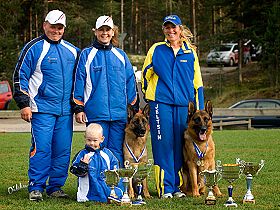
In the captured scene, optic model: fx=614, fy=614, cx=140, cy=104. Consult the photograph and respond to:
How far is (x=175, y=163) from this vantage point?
25.0 feet

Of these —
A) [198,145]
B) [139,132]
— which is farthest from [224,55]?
[139,132]

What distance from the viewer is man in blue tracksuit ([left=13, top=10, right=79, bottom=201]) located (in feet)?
23.6

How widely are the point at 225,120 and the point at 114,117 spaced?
606 inches

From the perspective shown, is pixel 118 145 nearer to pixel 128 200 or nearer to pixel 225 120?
pixel 128 200

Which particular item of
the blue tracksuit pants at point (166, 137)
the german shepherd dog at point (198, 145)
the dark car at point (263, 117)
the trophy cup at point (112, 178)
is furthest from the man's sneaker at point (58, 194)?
the dark car at point (263, 117)

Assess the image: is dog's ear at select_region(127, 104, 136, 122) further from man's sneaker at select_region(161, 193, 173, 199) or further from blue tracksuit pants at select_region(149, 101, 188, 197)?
man's sneaker at select_region(161, 193, 173, 199)

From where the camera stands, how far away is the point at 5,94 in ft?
93.8

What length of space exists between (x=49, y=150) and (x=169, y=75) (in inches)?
66.5

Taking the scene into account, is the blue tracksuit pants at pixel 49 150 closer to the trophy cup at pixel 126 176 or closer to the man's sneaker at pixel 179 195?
the trophy cup at pixel 126 176

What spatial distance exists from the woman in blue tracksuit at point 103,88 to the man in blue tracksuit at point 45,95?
19 cm

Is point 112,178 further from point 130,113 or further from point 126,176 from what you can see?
point 130,113

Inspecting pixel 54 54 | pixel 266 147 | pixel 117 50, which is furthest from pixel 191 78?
pixel 266 147

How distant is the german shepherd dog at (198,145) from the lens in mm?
7348

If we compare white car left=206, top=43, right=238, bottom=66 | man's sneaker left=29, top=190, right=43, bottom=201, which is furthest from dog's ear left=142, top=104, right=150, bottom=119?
white car left=206, top=43, right=238, bottom=66
